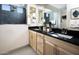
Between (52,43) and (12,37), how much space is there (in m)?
0.56

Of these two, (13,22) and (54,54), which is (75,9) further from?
(13,22)

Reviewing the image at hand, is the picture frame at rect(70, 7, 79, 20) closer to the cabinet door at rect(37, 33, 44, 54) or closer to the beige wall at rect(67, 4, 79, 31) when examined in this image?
the beige wall at rect(67, 4, 79, 31)

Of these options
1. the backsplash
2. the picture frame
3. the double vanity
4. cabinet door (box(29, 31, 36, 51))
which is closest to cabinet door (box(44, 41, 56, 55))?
the double vanity

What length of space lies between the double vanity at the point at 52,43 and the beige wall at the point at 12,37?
99 mm

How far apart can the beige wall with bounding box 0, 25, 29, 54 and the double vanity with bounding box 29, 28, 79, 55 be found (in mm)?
99

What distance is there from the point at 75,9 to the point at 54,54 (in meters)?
0.67

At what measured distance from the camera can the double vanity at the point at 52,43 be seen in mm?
1646

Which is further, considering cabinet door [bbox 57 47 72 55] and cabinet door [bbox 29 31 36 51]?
cabinet door [bbox 29 31 36 51]

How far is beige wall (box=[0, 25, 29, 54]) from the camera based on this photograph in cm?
181

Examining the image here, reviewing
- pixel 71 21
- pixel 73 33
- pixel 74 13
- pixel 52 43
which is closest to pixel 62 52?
pixel 52 43

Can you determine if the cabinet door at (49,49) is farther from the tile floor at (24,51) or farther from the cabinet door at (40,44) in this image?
the tile floor at (24,51)

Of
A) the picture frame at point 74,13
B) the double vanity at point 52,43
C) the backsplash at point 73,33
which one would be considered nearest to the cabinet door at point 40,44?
the double vanity at point 52,43
